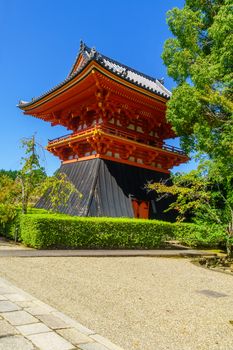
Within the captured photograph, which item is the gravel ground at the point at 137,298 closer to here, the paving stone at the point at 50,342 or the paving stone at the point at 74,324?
the paving stone at the point at 74,324

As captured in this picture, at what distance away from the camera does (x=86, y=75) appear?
618 inches

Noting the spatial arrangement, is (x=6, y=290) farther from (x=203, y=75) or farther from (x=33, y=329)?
(x=203, y=75)

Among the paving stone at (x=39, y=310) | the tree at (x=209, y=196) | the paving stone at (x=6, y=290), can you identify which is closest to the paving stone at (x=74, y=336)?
the paving stone at (x=39, y=310)

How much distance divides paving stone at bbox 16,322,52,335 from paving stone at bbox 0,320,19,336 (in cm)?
8

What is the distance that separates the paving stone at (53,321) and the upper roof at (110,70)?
1257 centimetres

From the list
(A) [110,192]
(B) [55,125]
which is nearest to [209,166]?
(A) [110,192]

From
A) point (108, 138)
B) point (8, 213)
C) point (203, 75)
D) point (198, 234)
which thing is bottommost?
point (198, 234)

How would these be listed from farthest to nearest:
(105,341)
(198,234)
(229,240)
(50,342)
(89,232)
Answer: (198,234), (229,240), (89,232), (105,341), (50,342)

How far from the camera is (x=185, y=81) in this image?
13406mm

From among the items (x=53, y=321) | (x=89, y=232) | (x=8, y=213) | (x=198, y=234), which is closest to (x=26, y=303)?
(x=53, y=321)

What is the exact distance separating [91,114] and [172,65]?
7.32 meters

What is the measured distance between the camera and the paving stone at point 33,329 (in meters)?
3.79

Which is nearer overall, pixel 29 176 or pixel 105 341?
pixel 105 341

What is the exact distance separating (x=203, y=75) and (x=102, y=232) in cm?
767
